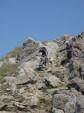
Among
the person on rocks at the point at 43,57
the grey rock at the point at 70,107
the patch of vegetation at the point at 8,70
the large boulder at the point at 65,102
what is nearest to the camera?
the grey rock at the point at 70,107

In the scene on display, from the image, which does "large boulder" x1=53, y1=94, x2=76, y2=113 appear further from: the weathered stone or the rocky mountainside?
the weathered stone

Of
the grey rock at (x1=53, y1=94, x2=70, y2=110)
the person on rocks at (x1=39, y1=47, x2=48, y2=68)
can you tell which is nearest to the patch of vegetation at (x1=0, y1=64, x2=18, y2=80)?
the person on rocks at (x1=39, y1=47, x2=48, y2=68)

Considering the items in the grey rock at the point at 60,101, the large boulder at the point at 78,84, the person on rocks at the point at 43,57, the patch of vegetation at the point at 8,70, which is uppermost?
the person on rocks at the point at 43,57

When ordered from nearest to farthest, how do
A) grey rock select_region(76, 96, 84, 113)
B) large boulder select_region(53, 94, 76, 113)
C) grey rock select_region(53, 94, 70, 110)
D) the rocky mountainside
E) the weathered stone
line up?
1. grey rock select_region(76, 96, 84, 113)
2. large boulder select_region(53, 94, 76, 113)
3. grey rock select_region(53, 94, 70, 110)
4. the rocky mountainside
5. the weathered stone

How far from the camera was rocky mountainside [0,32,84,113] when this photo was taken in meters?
25.3

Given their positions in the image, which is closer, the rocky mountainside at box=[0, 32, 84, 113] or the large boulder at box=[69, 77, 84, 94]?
the rocky mountainside at box=[0, 32, 84, 113]

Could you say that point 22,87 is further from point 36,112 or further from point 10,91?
point 36,112

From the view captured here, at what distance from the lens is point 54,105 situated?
25281 mm

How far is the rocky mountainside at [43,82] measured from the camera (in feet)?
83.1

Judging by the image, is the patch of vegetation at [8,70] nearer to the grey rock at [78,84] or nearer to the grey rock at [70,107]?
the grey rock at [78,84]

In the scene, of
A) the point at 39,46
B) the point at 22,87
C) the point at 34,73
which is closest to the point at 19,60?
the point at 39,46

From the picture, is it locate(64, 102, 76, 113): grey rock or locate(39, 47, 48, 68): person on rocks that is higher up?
locate(39, 47, 48, 68): person on rocks

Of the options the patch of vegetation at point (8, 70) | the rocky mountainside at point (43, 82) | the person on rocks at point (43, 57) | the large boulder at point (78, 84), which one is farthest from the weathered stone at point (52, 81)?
the patch of vegetation at point (8, 70)

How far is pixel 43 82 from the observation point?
29547 mm
